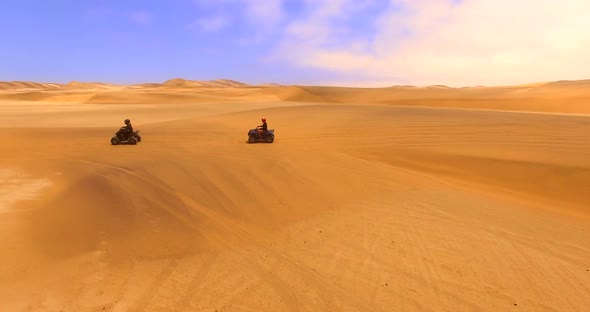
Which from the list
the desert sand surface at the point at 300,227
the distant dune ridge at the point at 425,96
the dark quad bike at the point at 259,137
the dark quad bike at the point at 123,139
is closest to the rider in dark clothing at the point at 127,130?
the dark quad bike at the point at 123,139

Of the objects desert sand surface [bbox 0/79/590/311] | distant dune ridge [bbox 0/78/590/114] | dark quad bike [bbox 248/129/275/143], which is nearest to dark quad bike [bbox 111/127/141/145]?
desert sand surface [bbox 0/79/590/311]

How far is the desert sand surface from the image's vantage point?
428 centimetres

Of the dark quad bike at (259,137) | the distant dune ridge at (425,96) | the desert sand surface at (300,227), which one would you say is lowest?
the desert sand surface at (300,227)

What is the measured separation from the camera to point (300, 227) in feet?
20.4

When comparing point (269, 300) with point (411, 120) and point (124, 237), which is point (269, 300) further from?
point (411, 120)

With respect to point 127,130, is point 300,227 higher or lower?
lower

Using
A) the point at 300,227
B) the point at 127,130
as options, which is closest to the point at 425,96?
the point at 127,130

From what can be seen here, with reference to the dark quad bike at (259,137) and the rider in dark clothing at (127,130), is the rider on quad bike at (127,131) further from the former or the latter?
the dark quad bike at (259,137)

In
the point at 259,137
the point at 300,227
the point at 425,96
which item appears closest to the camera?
the point at 300,227

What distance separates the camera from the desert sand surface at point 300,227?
14.0ft

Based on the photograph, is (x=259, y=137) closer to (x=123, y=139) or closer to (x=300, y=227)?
(x=123, y=139)

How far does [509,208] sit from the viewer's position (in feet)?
23.9

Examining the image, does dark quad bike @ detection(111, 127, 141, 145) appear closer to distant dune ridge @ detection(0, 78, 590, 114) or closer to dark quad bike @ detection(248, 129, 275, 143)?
dark quad bike @ detection(248, 129, 275, 143)

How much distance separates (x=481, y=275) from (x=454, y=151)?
7.97 meters
